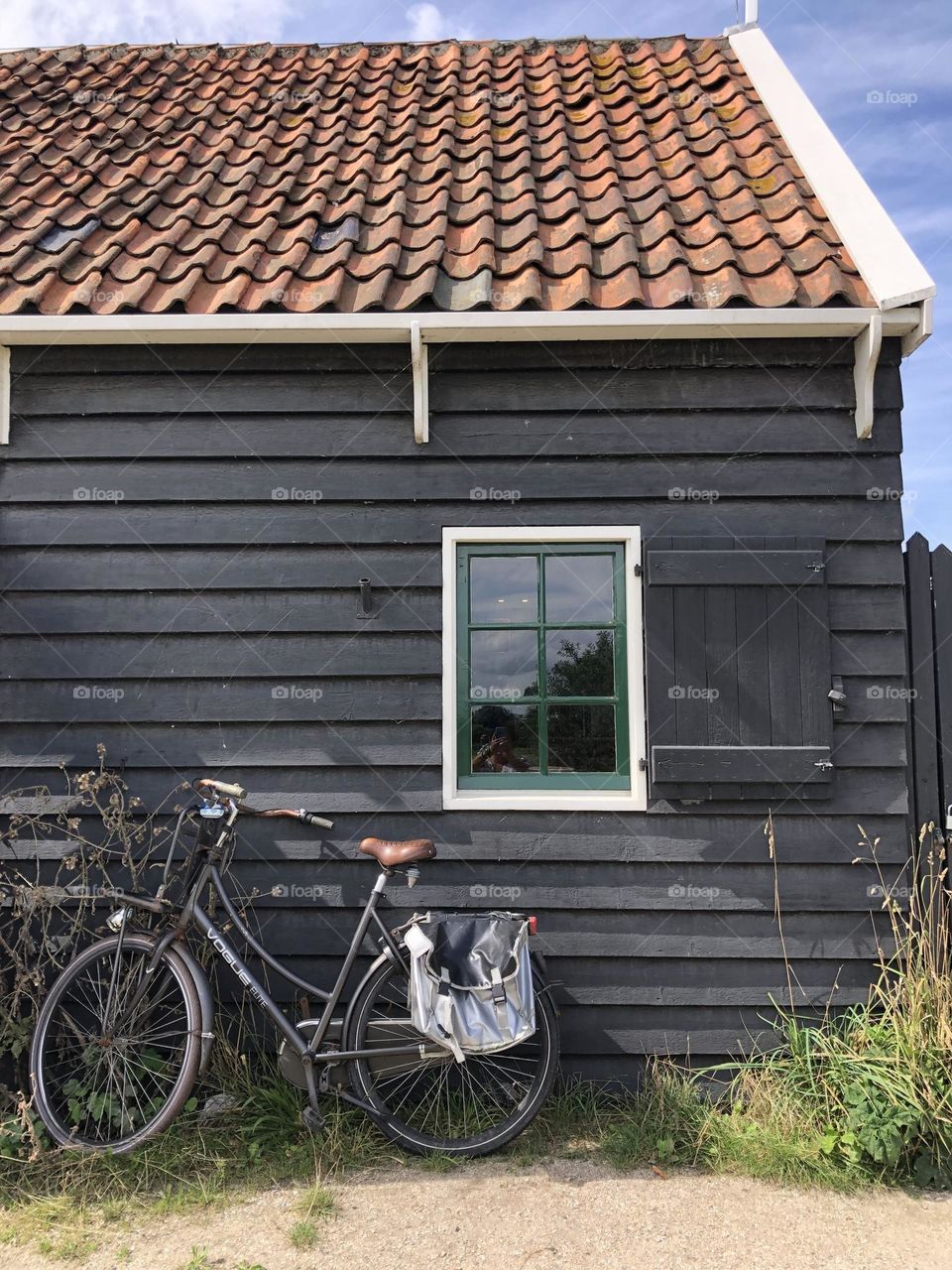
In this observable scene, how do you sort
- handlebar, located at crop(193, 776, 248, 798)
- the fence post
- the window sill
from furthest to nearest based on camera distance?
the fence post < the window sill < handlebar, located at crop(193, 776, 248, 798)

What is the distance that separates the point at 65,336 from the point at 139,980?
2719mm

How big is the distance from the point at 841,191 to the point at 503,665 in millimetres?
2740

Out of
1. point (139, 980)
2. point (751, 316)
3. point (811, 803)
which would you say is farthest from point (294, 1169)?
point (751, 316)

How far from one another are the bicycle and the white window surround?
1.71 feet

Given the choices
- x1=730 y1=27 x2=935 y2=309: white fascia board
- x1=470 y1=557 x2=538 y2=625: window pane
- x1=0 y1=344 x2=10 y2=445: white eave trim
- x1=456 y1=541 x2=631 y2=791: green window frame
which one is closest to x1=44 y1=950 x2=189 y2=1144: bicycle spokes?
x1=456 y1=541 x2=631 y2=791: green window frame

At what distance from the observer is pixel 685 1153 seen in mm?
3246

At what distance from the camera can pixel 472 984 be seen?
317cm

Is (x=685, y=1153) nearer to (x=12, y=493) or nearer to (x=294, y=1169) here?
(x=294, y=1169)

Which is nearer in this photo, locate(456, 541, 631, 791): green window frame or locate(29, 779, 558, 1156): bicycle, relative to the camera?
locate(29, 779, 558, 1156): bicycle

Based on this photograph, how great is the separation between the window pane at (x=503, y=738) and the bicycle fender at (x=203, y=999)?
1365 mm

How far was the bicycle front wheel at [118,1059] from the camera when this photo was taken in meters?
3.18

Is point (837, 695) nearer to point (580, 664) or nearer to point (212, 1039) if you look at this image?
point (580, 664)

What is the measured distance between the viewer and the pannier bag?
3080 millimetres

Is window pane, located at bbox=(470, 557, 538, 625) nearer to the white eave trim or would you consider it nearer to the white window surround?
the white window surround
